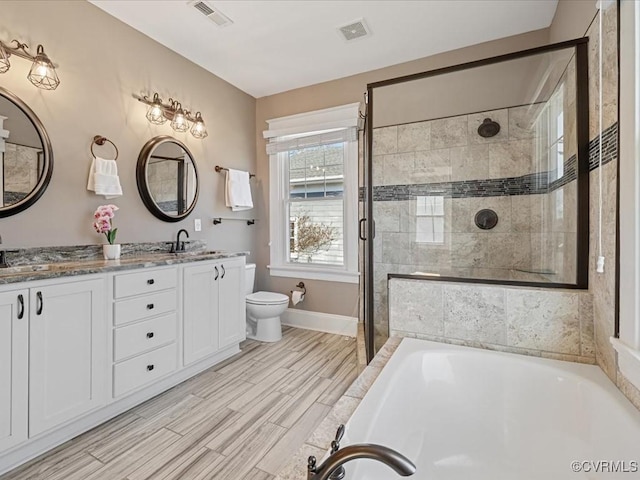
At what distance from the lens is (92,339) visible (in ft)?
5.67

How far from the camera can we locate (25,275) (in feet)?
4.86

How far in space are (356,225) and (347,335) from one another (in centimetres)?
115

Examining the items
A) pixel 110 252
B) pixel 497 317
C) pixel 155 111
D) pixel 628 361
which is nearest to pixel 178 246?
pixel 110 252

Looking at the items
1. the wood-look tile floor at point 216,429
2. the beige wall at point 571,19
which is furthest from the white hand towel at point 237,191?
the beige wall at point 571,19

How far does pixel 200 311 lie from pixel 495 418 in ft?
6.46

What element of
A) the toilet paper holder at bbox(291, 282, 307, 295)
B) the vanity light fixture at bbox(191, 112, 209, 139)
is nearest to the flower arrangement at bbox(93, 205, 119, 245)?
the vanity light fixture at bbox(191, 112, 209, 139)

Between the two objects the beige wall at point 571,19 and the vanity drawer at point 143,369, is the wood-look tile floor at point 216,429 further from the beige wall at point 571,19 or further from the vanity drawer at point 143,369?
the beige wall at point 571,19

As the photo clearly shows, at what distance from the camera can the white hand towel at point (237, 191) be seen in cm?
330

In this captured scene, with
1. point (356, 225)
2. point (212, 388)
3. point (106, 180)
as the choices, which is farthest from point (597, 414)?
point (106, 180)

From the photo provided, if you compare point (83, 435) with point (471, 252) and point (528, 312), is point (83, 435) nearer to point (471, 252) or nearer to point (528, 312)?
point (528, 312)

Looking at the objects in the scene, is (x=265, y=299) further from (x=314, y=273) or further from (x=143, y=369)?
(x=143, y=369)

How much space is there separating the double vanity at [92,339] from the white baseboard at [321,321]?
1.17 meters

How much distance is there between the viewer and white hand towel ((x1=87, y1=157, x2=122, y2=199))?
2.19m

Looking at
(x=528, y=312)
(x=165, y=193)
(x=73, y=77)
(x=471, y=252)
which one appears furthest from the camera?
(x=165, y=193)
